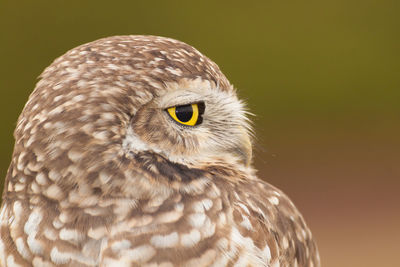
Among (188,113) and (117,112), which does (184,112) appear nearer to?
(188,113)

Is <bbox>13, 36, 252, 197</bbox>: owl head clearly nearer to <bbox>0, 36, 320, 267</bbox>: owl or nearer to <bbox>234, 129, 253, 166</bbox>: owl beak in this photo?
<bbox>0, 36, 320, 267</bbox>: owl

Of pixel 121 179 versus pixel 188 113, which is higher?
pixel 188 113

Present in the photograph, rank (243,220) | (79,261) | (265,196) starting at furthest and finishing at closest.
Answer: (265,196) → (243,220) → (79,261)

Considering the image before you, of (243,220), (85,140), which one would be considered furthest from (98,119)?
(243,220)

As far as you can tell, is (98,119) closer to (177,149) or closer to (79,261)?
(177,149)

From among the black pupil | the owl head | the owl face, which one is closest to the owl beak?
the owl face

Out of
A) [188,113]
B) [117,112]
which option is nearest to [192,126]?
[188,113]
